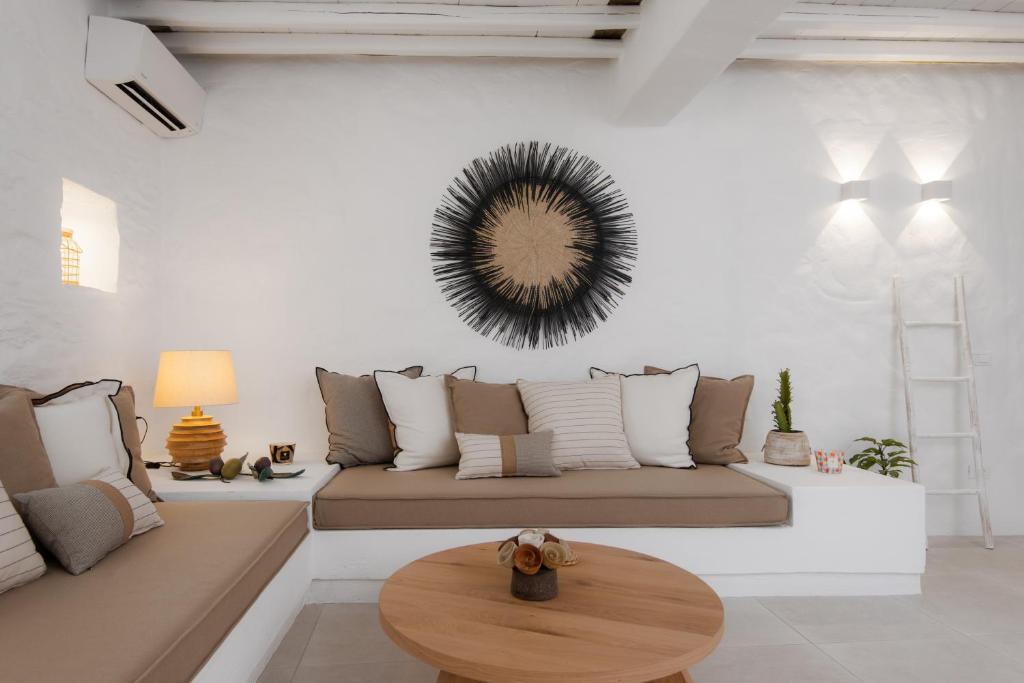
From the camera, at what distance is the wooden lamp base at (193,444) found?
10.1ft

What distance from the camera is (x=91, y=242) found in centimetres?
318

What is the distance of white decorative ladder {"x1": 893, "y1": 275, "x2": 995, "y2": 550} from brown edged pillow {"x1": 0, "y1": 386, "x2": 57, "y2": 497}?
417cm

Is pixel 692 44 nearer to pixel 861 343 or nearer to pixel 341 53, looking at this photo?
pixel 341 53

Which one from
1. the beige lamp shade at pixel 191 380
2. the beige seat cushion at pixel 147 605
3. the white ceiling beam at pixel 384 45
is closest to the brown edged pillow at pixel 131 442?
the beige seat cushion at pixel 147 605

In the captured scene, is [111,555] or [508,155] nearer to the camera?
[111,555]

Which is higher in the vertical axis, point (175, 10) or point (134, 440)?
point (175, 10)

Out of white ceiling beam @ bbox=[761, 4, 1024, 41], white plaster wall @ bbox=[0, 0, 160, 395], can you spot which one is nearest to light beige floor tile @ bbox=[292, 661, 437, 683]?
white plaster wall @ bbox=[0, 0, 160, 395]

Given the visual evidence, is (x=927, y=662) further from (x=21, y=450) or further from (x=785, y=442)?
(x=21, y=450)

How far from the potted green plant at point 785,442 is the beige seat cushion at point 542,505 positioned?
51cm

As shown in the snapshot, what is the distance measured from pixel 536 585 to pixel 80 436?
5.29 ft

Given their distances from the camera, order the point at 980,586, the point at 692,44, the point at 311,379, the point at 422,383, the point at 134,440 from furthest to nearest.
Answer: the point at 311,379 < the point at 422,383 < the point at 980,586 < the point at 692,44 < the point at 134,440

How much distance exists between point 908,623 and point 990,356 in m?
2.12

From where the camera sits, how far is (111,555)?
6.26 ft

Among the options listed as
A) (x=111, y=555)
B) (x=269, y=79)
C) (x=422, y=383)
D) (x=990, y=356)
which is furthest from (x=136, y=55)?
(x=990, y=356)
